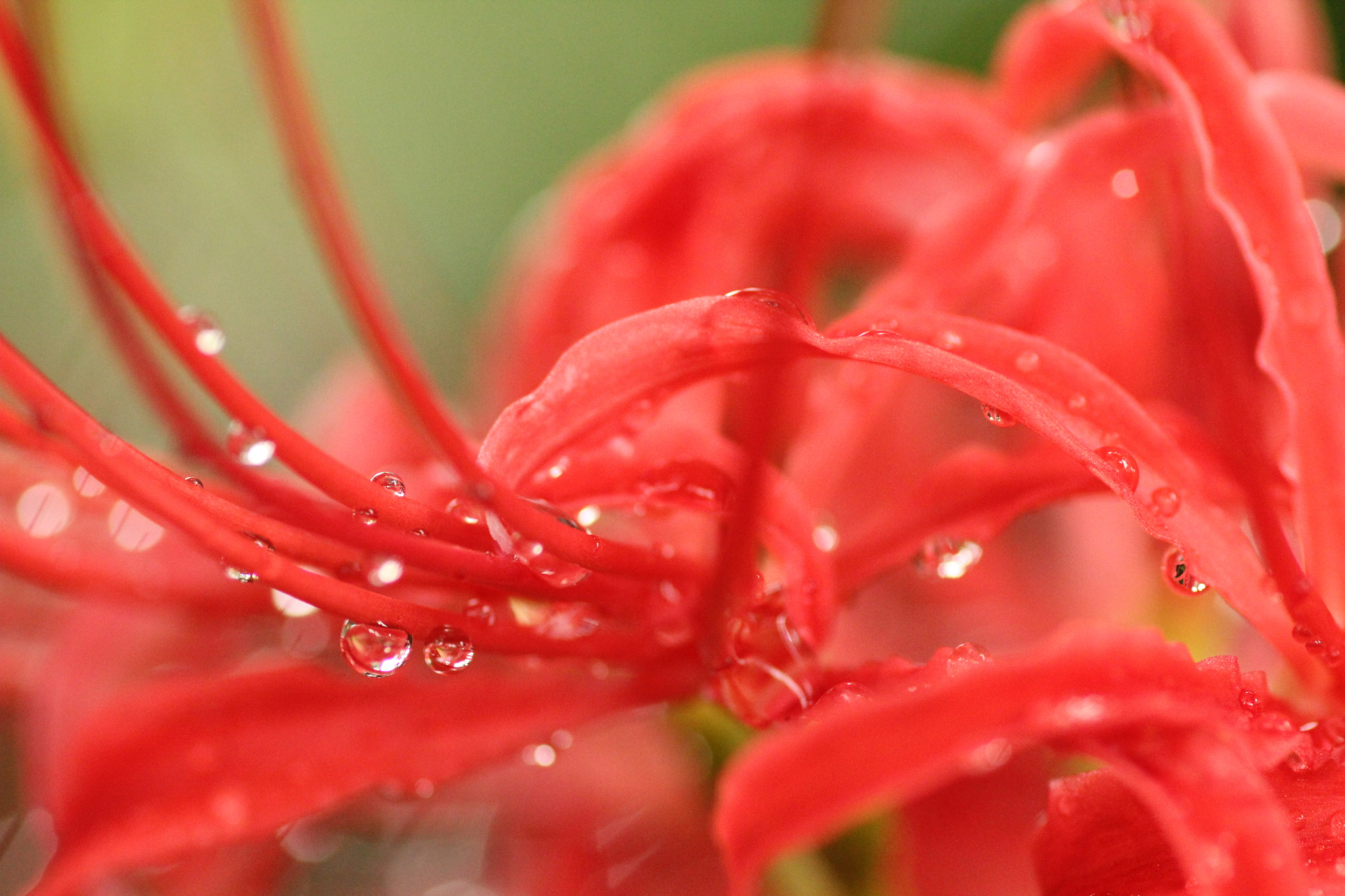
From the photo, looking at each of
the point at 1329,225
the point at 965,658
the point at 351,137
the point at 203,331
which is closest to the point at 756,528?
the point at 965,658

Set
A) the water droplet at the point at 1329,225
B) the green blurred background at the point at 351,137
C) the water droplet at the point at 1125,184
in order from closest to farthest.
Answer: the water droplet at the point at 1125,184, the water droplet at the point at 1329,225, the green blurred background at the point at 351,137

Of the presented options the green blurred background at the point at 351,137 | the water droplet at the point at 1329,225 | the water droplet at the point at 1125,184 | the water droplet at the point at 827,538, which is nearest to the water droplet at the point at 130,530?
the green blurred background at the point at 351,137

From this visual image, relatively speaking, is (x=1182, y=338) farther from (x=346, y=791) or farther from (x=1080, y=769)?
(x=346, y=791)

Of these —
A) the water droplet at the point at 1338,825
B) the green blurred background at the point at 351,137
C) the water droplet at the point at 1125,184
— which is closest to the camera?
the water droplet at the point at 1338,825

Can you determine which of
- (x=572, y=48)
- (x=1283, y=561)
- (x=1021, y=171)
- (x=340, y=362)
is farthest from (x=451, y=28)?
(x=1283, y=561)

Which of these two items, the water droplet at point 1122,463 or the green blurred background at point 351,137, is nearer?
the water droplet at point 1122,463

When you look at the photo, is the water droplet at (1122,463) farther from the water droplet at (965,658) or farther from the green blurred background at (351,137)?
the green blurred background at (351,137)
